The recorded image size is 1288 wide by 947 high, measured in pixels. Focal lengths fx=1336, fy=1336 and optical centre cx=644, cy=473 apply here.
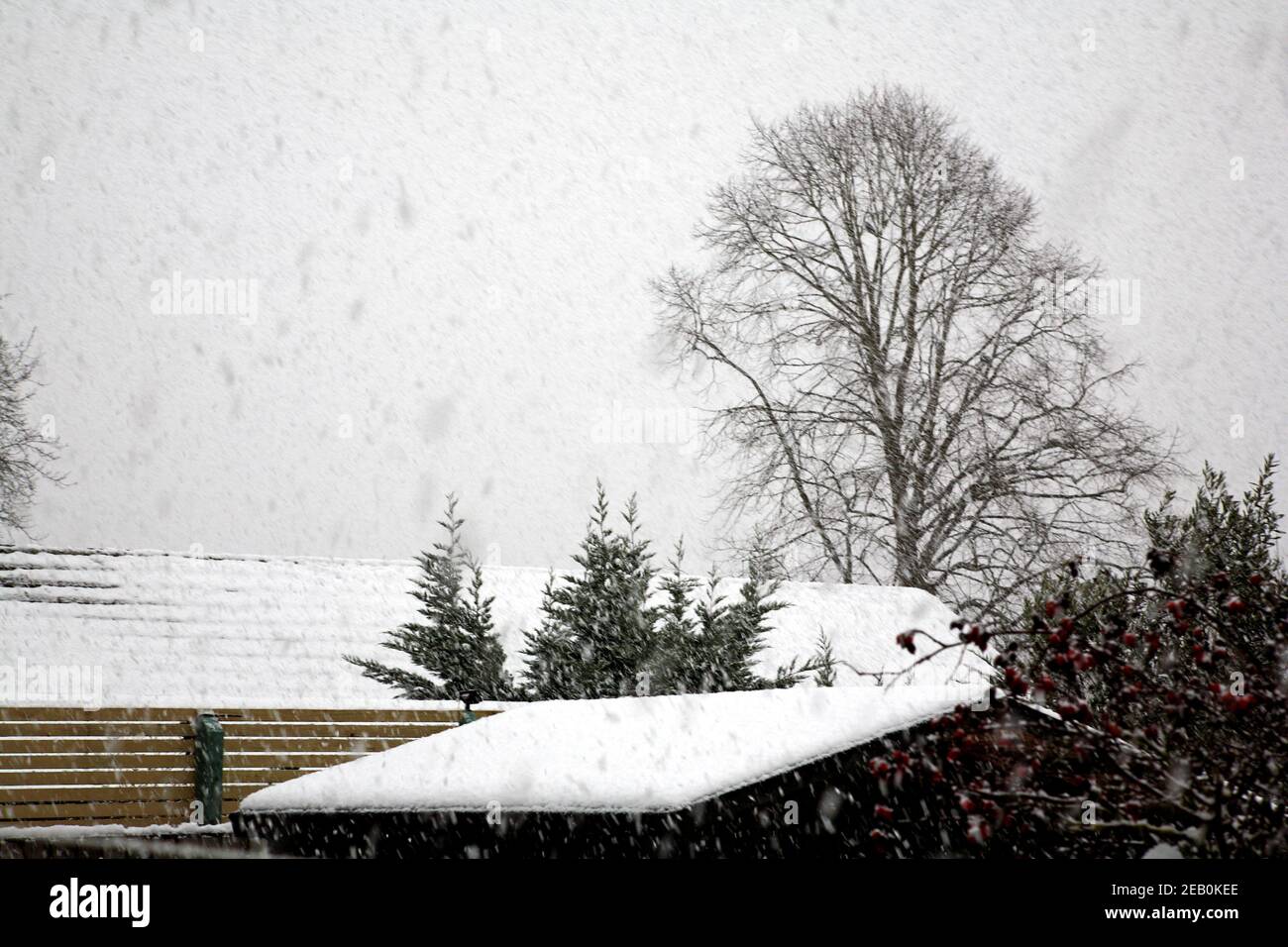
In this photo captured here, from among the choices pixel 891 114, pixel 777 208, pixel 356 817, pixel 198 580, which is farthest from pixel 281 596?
pixel 891 114

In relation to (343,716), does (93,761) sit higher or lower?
lower

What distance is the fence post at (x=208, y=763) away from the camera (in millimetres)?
12727

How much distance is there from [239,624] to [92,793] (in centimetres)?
388

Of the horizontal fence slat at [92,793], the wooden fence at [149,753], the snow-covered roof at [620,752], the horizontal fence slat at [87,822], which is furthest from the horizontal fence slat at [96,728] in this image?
the snow-covered roof at [620,752]

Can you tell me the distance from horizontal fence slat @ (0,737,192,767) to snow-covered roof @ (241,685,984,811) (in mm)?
7079

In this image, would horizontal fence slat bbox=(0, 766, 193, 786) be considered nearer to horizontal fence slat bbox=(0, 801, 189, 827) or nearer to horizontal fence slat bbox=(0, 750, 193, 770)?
horizontal fence slat bbox=(0, 750, 193, 770)

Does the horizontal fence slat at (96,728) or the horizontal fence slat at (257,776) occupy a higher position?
the horizontal fence slat at (96,728)

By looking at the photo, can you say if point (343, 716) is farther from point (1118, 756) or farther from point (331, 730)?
point (1118, 756)

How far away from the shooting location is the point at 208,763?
12.7 meters
